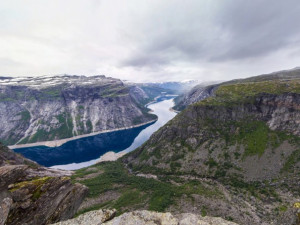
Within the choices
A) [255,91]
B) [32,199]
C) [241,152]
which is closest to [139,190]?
[241,152]

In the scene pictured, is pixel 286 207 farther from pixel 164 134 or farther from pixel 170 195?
pixel 164 134

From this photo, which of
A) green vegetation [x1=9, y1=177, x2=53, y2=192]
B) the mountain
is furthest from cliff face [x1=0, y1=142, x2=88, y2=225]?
the mountain

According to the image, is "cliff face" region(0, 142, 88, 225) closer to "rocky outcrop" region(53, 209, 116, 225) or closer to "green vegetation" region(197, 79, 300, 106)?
"rocky outcrop" region(53, 209, 116, 225)

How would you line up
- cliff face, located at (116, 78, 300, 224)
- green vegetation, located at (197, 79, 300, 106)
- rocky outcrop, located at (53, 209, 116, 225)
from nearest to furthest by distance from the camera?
rocky outcrop, located at (53, 209, 116, 225) → cliff face, located at (116, 78, 300, 224) → green vegetation, located at (197, 79, 300, 106)

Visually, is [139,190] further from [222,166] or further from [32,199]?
[32,199]

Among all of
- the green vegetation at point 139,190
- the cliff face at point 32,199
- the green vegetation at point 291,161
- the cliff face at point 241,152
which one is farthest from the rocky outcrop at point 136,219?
the green vegetation at point 291,161

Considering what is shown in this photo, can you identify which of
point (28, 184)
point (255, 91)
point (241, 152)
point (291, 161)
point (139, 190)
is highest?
point (255, 91)
